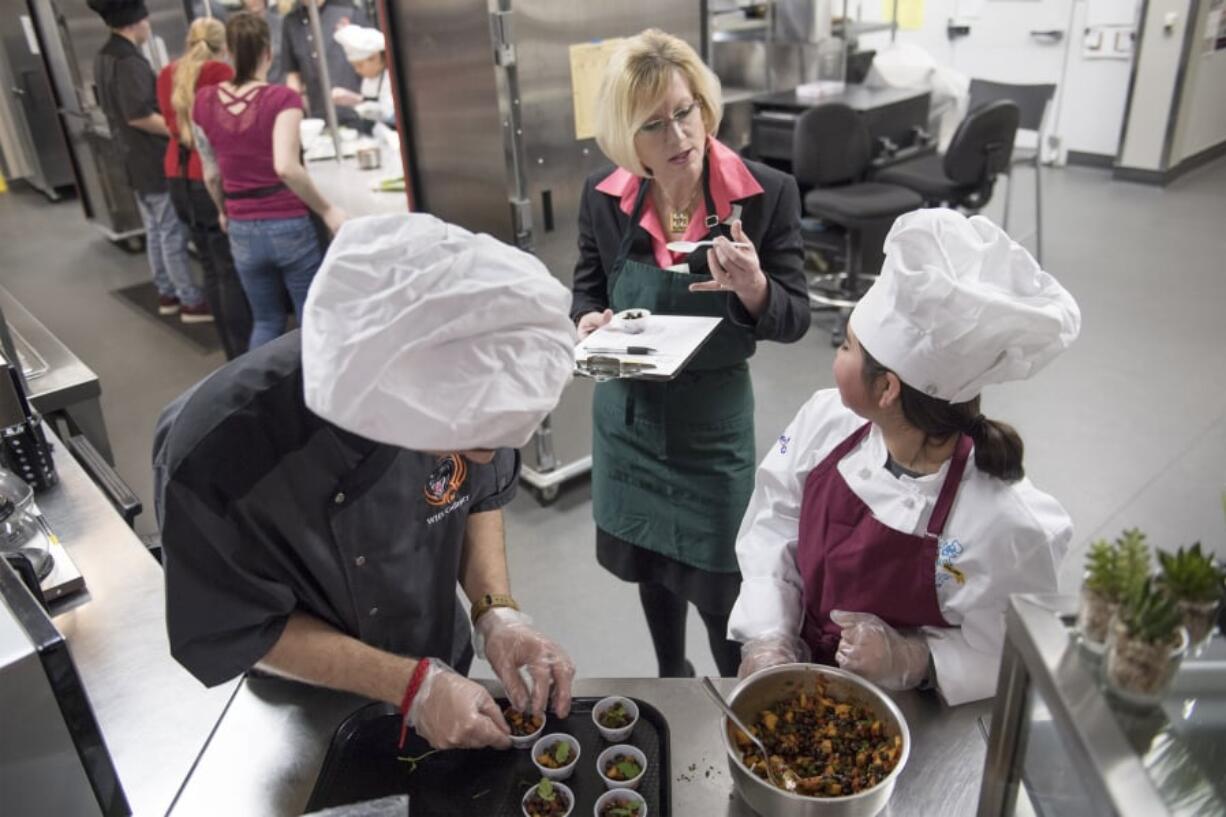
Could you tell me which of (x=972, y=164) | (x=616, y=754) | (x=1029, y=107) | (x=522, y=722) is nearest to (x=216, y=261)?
(x=972, y=164)

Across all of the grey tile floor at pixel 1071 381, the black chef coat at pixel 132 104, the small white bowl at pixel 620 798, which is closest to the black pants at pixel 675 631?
the grey tile floor at pixel 1071 381

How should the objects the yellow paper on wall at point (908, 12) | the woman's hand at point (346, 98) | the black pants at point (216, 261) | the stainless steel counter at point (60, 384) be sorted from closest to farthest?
the stainless steel counter at point (60, 384) < the black pants at point (216, 261) < the woman's hand at point (346, 98) < the yellow paper on wall at point (908, 12)

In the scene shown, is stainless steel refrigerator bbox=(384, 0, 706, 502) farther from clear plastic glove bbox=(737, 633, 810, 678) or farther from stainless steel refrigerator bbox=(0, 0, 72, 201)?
stainless steel refrigerator bbox=(0, 0, 72, 201)

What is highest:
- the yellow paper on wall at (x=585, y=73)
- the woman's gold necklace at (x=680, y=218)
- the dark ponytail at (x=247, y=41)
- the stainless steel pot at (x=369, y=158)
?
the dark ponytail at (x=247, y=41)

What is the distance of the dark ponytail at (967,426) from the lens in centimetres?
116

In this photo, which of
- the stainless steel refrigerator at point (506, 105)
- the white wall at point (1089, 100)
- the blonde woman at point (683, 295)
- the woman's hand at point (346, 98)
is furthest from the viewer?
the white wall at point (1089, 100)

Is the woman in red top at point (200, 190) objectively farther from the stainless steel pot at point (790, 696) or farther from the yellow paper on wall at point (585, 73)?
the stainless steel pot at point (790, 696)

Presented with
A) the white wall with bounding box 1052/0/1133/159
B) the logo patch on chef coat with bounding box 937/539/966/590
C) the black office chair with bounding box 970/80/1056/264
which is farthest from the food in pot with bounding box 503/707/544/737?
the white wall with bounding box 1052/0/1133/159

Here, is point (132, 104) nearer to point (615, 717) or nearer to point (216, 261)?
point (216, 261)

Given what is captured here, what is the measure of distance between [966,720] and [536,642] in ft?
1.84

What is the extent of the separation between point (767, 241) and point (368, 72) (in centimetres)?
323

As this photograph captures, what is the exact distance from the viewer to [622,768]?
1.11 meters

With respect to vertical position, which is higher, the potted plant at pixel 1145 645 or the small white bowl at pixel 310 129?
the potted plant at pixel 1145 645

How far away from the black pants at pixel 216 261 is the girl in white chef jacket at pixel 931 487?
10.7 feet
